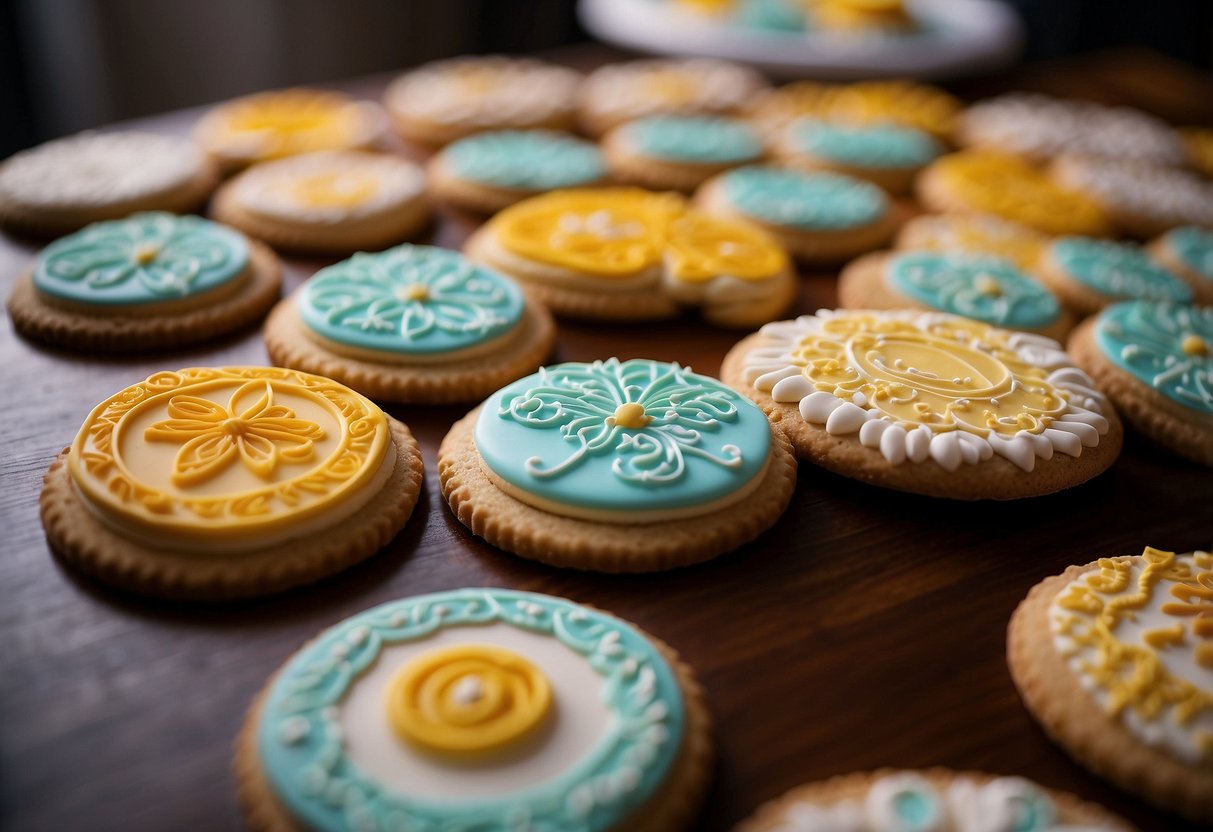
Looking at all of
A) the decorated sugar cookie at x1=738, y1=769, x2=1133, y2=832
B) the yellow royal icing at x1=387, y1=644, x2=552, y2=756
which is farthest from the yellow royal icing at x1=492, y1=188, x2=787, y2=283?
the decorated sugar cookie at x1=738, y1=769, x2=1133, y2=832

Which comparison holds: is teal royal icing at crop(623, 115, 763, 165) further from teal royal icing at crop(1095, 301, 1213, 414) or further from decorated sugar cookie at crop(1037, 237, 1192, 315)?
teal royal icing at crop(1095, 301, 1213, 414)

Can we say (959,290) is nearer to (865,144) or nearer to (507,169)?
(865,144)

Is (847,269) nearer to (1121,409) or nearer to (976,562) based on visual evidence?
(1121,409)

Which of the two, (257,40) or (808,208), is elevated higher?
(808,208)

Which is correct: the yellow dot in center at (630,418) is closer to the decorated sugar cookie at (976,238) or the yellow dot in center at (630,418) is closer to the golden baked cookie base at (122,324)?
the golden baked cookie base at (122,324)

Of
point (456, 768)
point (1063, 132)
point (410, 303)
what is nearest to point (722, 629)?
point (456, 768)

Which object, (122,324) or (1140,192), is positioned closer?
(122,324)
